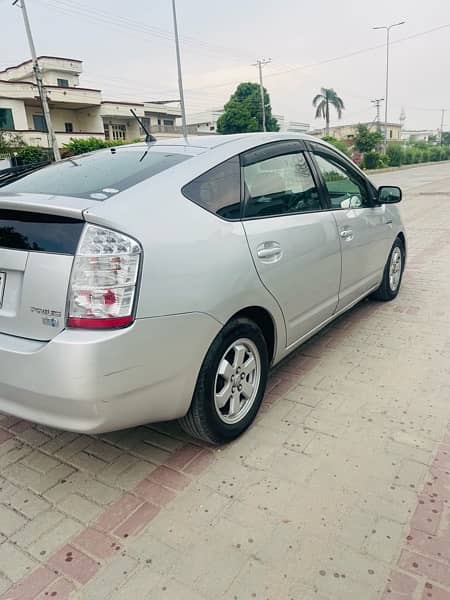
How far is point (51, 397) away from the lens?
6.29ft

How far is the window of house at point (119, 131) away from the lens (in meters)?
45.8

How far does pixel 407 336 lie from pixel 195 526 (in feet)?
8.60

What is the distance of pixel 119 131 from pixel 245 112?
17347 mm

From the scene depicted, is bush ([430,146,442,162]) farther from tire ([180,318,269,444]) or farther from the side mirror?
tire ([180,318,269,444])

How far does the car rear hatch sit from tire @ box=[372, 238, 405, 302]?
3.39 meters

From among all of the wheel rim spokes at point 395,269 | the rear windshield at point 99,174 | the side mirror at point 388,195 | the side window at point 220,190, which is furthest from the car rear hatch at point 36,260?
the wheel rim spokes at point 395,269

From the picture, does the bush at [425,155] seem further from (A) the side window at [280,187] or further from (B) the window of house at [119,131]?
(A) the side window at [280,187]

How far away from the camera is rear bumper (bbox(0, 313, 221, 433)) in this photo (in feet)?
6.04

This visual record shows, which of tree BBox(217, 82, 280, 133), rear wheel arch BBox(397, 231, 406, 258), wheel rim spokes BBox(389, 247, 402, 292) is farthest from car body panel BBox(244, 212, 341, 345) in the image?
tree BBox(217, 82, 280, 133)

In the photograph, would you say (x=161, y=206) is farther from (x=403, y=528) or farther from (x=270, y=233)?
(x=403, y=528)

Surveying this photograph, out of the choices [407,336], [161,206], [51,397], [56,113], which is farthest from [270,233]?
[56,113]

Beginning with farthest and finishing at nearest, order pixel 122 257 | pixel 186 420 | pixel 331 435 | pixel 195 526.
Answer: pixel 331 435
pixel 186 420
pixel 195 526
pixel 122 257

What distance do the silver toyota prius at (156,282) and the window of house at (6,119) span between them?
126 feet

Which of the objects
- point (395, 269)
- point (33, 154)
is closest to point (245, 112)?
point (33, 154)
